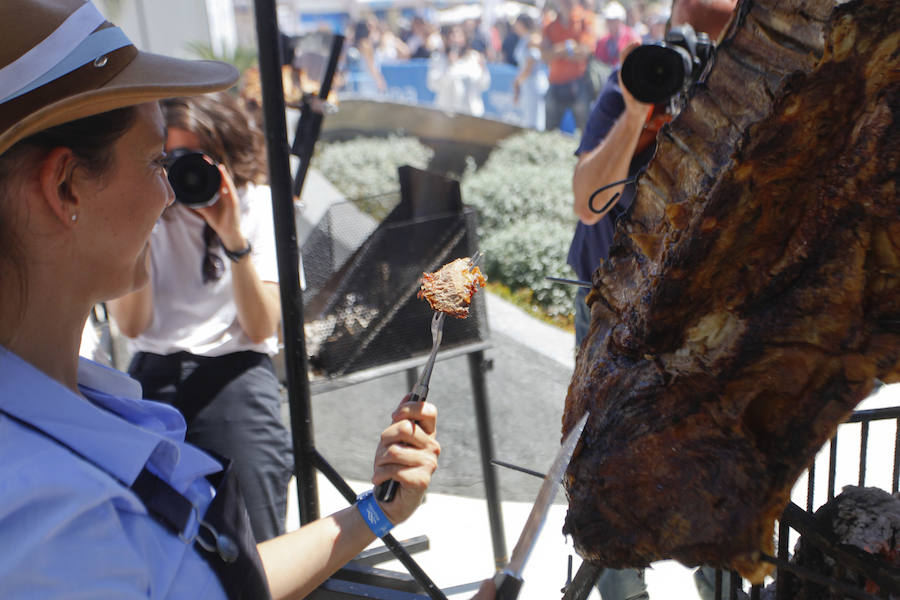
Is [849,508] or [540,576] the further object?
[540,576]

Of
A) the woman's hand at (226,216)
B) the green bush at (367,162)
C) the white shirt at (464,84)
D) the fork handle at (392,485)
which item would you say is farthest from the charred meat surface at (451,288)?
the white shirt at (464,84)

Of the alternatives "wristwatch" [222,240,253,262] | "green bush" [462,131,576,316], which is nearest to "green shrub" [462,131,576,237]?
"green bush" [462,131,576,316]

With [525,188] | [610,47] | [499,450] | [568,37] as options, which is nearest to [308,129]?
[499,450]

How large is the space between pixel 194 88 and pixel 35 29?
252 mm

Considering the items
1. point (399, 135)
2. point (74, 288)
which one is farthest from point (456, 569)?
point (399, 135)

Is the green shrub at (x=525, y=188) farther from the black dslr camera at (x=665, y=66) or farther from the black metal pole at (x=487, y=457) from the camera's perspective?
the black dslr camera at (x=665, y=66)

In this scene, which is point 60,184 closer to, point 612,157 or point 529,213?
point 612,157

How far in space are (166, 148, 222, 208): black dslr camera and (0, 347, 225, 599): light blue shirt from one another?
98 centimetres

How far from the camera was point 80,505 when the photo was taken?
0.93 m

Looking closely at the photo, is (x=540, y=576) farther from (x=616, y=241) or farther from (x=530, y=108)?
(x=530, y=108)

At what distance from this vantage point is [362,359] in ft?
8.68

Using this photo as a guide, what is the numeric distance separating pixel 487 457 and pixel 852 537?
1.74 meters

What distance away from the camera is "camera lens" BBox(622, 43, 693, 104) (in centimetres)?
186

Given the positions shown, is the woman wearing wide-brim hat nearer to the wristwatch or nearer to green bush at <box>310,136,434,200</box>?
the wristwatch
